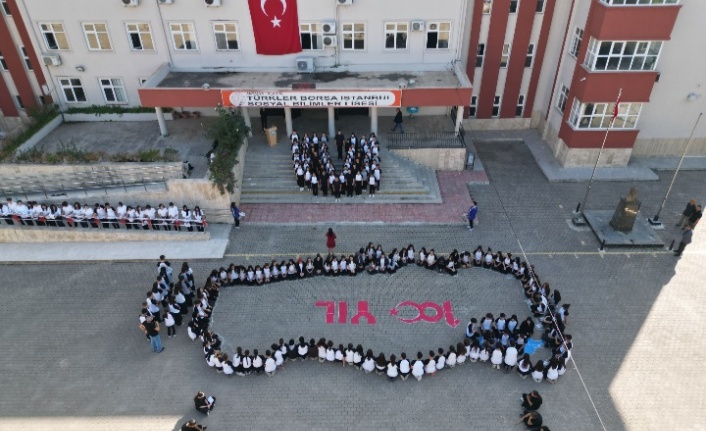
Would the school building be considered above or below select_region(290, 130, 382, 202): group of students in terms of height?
above

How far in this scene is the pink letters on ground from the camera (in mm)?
15234

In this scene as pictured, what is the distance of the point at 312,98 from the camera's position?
2056 centimetres

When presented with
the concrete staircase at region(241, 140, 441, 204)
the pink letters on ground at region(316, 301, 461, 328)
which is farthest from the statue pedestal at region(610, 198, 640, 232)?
the pink letters on ground at region(316, 301, 461, 328)

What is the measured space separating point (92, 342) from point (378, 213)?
10.9m

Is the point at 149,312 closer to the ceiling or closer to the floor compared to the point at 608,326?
closer to the ceiling

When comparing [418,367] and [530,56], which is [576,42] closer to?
[530,56]

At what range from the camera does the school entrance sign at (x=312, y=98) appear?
20438 mm

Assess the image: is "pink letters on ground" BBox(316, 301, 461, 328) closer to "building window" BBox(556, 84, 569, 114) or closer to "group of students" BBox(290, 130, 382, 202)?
"group of students" BBox(290, 130, 382, 202)

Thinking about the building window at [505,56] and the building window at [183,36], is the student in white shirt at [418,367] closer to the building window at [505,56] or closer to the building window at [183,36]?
the building window at [505,56]

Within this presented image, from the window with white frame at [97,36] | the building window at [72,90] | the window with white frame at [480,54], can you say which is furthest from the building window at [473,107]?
the building window at [72,90]

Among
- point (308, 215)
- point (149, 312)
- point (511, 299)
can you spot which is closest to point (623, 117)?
point (511, 299)

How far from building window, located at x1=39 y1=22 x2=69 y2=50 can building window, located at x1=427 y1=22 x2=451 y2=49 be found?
53.6 ft

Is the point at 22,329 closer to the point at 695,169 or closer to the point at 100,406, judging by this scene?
the point at 100,406

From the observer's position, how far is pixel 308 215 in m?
19.8
